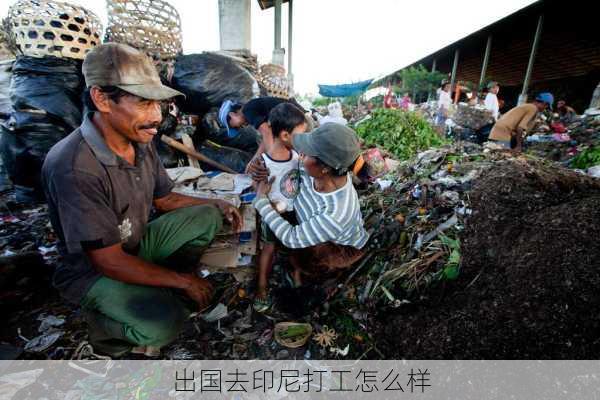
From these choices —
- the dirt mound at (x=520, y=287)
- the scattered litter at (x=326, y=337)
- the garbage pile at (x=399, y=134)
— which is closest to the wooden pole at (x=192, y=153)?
the scattered litter at (x=326, y=337)

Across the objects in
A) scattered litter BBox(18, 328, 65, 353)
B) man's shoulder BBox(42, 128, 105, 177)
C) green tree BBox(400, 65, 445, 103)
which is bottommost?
scattered litter BBox(18, 328, 65, 353)

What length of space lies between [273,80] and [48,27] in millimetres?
2968

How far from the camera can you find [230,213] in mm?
2232

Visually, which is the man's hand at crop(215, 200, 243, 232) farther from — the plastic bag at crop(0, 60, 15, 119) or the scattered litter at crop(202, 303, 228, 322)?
the plastic bag at crop(0, 60, 15, 119)

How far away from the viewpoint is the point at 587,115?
26.3 ft

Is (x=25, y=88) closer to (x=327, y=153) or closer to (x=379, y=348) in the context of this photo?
(x=327, y=153)

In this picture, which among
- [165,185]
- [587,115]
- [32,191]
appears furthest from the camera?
[587,115]

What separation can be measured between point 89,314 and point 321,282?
4.89 feet

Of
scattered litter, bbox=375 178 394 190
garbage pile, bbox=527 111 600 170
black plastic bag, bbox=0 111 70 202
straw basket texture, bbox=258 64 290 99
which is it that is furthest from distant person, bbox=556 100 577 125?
black plastic bag, bbox=0 111 70 202

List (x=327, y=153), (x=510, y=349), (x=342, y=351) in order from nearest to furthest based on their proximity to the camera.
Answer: (x=510, y=349), (x=327, y=153), (x=342, y=351)

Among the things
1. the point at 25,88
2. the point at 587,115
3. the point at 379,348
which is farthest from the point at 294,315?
the point at 587,115

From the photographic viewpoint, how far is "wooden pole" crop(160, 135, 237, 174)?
10.3 ft

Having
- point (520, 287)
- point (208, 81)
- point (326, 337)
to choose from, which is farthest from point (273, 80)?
point (520, 287)

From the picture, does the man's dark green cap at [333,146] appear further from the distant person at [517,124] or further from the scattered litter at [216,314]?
the distant person at [517,124]
